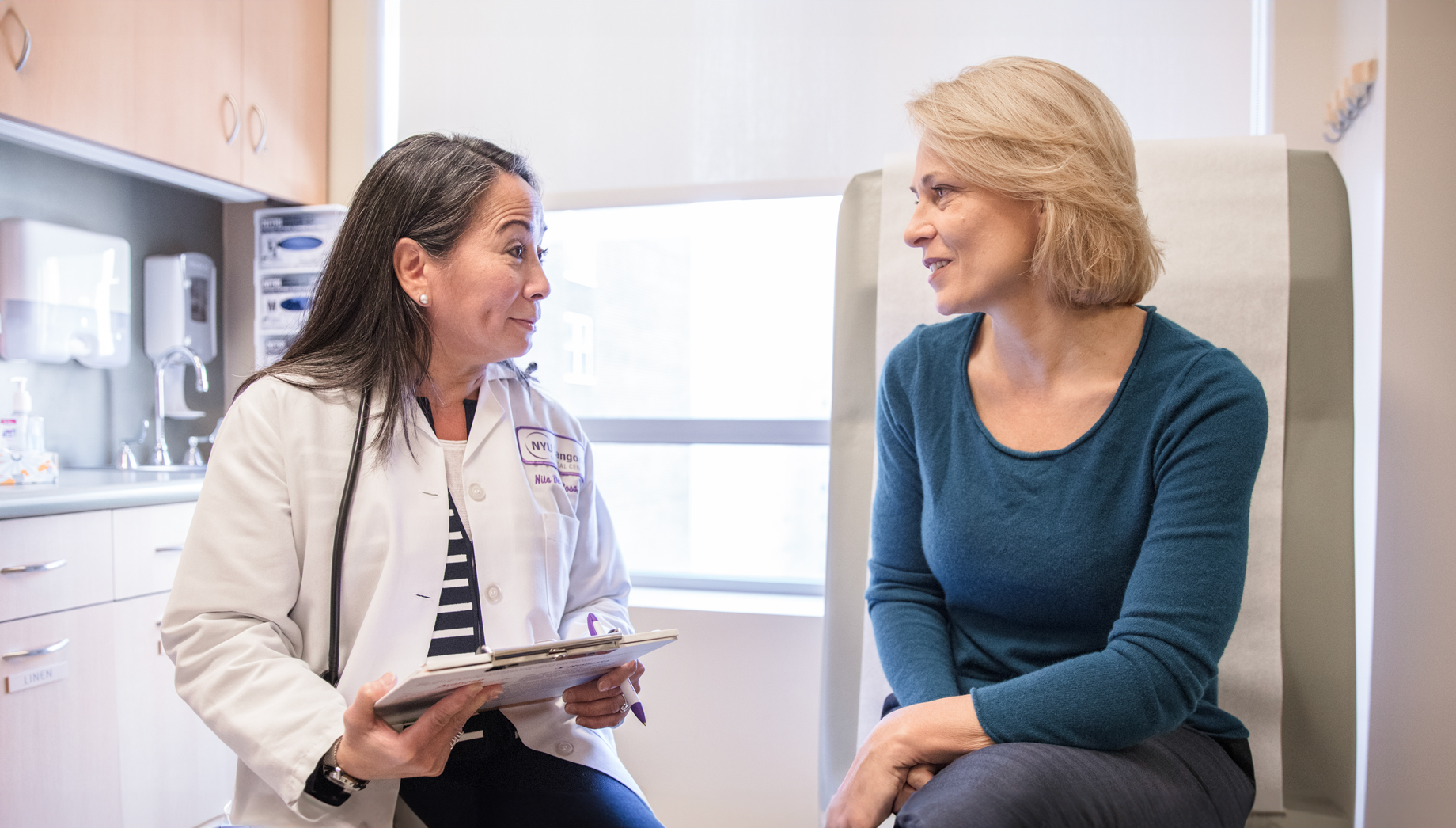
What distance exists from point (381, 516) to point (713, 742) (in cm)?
113

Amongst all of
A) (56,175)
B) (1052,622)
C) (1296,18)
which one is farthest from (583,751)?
(56,175)

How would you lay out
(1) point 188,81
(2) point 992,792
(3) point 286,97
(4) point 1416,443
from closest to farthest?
(2) point 992,792
(4) point 1416,443
(1) point 188,81
(3) point 286,97

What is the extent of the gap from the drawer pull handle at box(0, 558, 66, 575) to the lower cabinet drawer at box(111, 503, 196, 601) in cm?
12

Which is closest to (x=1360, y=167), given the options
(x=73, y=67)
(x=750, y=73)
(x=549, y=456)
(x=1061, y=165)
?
(x=1061, y=165)

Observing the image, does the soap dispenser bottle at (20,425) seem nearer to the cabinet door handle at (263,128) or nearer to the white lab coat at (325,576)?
the cabinet door handle at (263,128)

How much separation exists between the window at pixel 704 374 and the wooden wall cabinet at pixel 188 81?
0.76 m

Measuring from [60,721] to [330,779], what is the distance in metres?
1.15

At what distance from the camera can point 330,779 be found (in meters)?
0.91

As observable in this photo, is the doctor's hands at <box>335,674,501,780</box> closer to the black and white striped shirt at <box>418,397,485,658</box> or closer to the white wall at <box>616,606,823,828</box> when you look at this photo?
the black and white striped shirt at <box>418,397,485,658</box>

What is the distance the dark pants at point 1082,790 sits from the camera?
0.79m

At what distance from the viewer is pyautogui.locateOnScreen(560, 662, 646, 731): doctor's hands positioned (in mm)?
1091

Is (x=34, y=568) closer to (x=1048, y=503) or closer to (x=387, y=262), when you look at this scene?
(x=387, y=262)

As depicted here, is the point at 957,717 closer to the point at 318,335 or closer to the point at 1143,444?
the point at 1143,444

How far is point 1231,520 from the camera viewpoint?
0.92 metres
